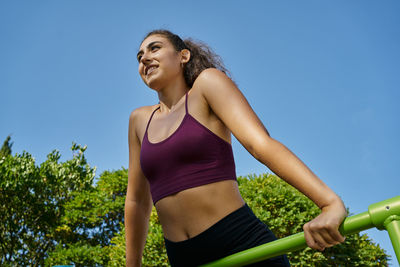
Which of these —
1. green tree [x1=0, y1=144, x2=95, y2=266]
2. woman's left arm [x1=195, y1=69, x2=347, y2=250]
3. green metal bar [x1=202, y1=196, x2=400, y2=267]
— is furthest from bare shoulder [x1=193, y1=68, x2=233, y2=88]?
green tree [x1=0, y1=144, x2=95, y2=266]

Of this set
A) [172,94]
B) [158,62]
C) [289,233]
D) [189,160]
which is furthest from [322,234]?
[289,233]

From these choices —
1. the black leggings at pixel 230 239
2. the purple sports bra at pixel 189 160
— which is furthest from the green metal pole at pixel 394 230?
the purple sports bra at pixel 189 160

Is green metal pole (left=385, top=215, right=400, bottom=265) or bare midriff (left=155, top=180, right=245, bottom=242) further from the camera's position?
bare midriff (left=155, top=180, right=245, bottom=242)

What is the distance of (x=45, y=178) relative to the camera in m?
16.2

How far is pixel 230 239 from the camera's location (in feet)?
5.24

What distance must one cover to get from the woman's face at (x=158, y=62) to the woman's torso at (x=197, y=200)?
0.26 meters

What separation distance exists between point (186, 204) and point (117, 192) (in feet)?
40.3

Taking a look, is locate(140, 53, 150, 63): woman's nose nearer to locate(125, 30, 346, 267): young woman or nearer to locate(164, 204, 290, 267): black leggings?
locate(125, 30, 346, 267): young woman

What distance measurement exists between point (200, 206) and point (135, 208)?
685 mm

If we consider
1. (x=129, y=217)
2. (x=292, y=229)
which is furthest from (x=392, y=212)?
(x=292, y=229)

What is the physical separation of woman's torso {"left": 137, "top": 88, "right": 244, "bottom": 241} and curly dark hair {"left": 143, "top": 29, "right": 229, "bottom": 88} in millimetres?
292

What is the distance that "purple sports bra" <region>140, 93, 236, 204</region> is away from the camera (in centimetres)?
169

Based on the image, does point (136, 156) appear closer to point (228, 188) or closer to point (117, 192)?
point (228, 188)

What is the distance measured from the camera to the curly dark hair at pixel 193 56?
2.20 meters
